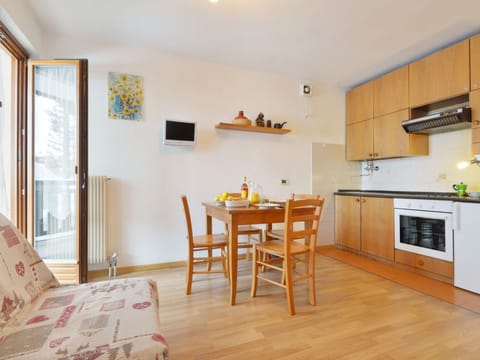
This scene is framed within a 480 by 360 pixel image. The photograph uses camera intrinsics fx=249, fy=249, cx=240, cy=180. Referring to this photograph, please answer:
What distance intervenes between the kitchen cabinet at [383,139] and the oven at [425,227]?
756 mm

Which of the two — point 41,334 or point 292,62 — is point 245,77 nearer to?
point 292,62

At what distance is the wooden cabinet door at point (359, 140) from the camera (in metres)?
3.75

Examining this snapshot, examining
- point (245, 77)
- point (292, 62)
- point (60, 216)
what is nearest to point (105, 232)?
point (60, 216)

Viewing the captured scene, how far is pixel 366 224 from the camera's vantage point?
347cm

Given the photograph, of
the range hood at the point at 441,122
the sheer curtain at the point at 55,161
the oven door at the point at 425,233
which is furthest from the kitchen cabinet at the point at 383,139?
the sheer curtain at the point at 55,161

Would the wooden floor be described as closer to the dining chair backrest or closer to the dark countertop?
the dining chair backrest

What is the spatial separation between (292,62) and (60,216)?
3299 mm

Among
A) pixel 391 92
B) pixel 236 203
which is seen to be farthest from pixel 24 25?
pixel 391 92

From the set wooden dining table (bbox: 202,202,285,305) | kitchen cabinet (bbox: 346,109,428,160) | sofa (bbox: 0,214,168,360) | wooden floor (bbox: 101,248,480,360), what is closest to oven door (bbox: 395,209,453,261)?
wooden floor (bbox: 101,248,480,360)

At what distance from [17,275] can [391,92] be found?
4188mm

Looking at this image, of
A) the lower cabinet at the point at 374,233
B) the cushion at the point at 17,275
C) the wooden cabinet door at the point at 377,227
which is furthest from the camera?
the wooden cabinet door at the point at 377,227

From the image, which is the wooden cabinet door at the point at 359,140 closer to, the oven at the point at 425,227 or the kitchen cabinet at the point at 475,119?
the oven at the point at 425,227

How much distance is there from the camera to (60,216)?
8.43 ft

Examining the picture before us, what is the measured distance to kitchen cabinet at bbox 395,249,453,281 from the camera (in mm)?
2567
